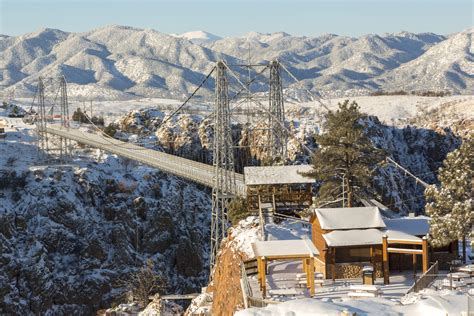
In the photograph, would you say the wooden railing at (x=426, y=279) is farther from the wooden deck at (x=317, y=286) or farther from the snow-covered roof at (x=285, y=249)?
the snow-covered roof at (x=285, y=249)

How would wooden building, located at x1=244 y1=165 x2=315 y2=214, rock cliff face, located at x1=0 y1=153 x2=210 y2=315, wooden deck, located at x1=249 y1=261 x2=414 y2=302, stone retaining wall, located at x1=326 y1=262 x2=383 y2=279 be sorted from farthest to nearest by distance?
rock cliff face, located at x1=0 y1=153 x2=210 y2=315 < wooden building, located at x1=244 y1=165 x2=315 y2=214 < stone retaining wall, located at x1=326 y1=262 x2=383 y2=279 < wooden deck, located at x1=249 y1=261 x2=414 y2=302

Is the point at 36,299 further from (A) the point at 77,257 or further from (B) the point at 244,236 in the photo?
(B) the point at 244,236

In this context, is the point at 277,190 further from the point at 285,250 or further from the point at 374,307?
the point at 374,307

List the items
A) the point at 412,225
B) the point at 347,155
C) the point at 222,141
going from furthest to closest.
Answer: the point at 222,141, the point at 347,155, the point at 412,225

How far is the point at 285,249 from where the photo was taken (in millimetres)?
27188

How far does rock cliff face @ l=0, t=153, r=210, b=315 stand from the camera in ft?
233

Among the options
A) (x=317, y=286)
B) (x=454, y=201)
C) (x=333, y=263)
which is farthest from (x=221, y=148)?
(x=454, y=201)

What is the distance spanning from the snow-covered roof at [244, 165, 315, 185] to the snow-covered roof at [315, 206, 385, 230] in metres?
10.0

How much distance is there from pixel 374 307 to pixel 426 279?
531cm

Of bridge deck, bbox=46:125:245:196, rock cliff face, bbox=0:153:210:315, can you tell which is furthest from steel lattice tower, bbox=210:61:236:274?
rock cliff face, bbox=0:153:210:315

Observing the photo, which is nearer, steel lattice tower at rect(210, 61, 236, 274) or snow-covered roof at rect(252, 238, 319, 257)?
snow-covered roof at rect(252, 238, 319, 257)

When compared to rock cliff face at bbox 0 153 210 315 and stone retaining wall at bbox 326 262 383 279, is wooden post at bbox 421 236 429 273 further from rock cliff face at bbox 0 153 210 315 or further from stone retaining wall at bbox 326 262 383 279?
rock cliff face at bbox 0 153 210 315

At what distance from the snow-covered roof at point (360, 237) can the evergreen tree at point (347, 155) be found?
23.5 ft

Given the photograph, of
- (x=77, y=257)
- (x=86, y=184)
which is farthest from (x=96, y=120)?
(x=77, y=257)
